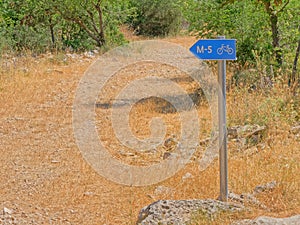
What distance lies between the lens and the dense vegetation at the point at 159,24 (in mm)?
7984

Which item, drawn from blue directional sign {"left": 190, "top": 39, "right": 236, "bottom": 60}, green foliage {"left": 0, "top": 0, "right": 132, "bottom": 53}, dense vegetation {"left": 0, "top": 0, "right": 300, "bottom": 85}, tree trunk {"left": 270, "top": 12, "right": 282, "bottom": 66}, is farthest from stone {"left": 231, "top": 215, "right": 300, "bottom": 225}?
green foliage {"left": 0, "top": 0, "right": 132, "bottom": 53}

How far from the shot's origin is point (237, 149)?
17.2 feet

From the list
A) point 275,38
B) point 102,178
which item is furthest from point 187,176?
point 275,38

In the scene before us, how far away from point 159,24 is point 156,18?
34 centimetres

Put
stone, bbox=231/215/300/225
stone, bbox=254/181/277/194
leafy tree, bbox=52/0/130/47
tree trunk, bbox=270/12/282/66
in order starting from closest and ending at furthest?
stone, bbox=231/215/300/225, stone, bbox=254/181/277/194, tree trunk, bbox=270/12/282/66, leafy tree, bbox=52/0/130/47

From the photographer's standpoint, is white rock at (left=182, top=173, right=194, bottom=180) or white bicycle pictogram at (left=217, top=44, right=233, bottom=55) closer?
white bicycle pictogram at (left=217, top=44, right=233, bottom=55)

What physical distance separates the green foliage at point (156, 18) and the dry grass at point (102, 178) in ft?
44.9

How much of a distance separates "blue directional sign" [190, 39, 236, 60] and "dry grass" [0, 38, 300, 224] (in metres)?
1.16

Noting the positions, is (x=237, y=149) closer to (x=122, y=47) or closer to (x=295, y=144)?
(x=295, y=144)

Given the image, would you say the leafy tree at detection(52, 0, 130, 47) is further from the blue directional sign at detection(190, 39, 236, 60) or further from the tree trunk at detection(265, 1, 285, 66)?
the blue directional sign at detection(190, 39, 236, 60)

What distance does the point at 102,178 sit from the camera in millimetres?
4953

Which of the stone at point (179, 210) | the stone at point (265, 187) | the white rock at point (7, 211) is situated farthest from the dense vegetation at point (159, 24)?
the white rock at point (7, 211)

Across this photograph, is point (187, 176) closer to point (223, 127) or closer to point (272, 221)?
point (223, 127)

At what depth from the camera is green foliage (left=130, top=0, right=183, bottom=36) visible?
69.4 feet
